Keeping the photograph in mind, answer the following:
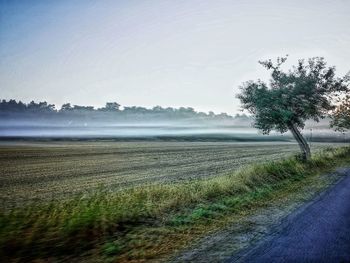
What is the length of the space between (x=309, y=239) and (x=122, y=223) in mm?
5535

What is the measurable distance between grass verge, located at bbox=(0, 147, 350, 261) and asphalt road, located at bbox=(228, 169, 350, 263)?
2.07 metres

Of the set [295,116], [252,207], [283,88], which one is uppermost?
[283,88]

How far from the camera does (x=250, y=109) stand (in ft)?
113

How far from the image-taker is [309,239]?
9688 mm

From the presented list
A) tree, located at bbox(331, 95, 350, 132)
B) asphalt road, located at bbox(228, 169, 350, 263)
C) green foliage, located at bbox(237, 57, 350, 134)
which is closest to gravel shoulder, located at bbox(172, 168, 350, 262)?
asphalt road, located at bbox(228, 169, 350, 263)

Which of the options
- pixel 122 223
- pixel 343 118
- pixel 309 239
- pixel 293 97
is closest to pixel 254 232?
pixel 309 239

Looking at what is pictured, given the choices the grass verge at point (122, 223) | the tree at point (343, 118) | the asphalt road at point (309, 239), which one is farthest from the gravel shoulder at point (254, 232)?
the tree at point (343, 118)

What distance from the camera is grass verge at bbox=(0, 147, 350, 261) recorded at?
29.0 feet

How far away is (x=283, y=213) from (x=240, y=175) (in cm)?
652

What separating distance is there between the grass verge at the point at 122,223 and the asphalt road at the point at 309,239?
2.07m

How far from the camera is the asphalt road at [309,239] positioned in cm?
826

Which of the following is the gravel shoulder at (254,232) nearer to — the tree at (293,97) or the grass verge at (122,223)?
the grass verge at (122,223)

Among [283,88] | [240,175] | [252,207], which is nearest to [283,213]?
[252,207]

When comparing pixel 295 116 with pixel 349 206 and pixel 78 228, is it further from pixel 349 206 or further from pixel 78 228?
pixel 78 228
